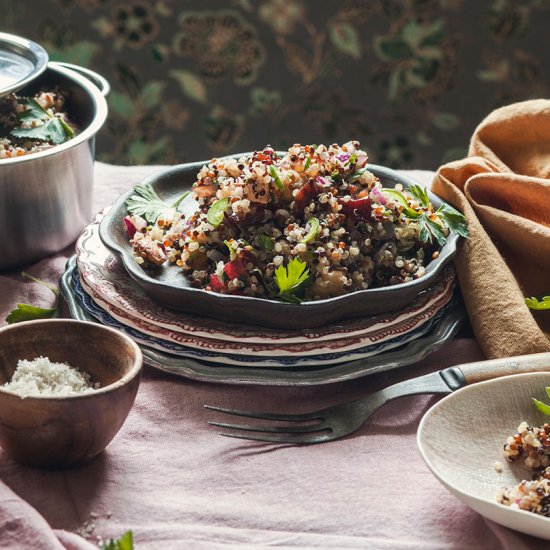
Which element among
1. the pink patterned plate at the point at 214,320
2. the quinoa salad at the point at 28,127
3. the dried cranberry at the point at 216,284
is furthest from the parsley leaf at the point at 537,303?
the quinoa salad at the point at 28,127

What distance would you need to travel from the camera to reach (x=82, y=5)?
10.9 feet

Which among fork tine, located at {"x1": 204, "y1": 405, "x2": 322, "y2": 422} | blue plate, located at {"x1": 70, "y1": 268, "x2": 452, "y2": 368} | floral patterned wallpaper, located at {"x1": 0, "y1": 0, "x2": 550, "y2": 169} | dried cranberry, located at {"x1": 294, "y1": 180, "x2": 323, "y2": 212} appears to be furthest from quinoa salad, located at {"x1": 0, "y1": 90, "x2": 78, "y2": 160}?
floral patterned wallpaper, located at {"x1": 0, "y1": 0, "x2": 550, "y2": 169}

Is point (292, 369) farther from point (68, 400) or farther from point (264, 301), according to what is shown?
point (68, 400)

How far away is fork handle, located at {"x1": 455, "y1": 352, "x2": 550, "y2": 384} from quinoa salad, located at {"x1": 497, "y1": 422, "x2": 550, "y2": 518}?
10 centimetres

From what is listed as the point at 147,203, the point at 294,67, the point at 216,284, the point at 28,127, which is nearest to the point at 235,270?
the point at 216,284

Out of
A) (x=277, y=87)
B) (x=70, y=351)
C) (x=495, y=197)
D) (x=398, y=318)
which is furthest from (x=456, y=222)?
(x=277, y=87)

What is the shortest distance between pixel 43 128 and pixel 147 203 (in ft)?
0.79

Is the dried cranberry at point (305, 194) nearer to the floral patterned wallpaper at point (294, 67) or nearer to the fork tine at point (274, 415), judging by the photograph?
the fork tine at point (274, 415)

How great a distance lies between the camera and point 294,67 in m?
3.38

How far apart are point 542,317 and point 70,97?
1.02m

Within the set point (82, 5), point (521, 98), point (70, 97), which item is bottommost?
point (521, 98)

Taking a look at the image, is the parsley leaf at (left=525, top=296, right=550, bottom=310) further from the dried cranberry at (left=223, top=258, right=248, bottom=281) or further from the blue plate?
the dried cranberry at (left=223, top=258, right=248, bottom=281)

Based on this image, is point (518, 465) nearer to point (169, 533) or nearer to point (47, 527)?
point (169, 533)

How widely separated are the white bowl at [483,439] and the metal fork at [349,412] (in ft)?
0.19
